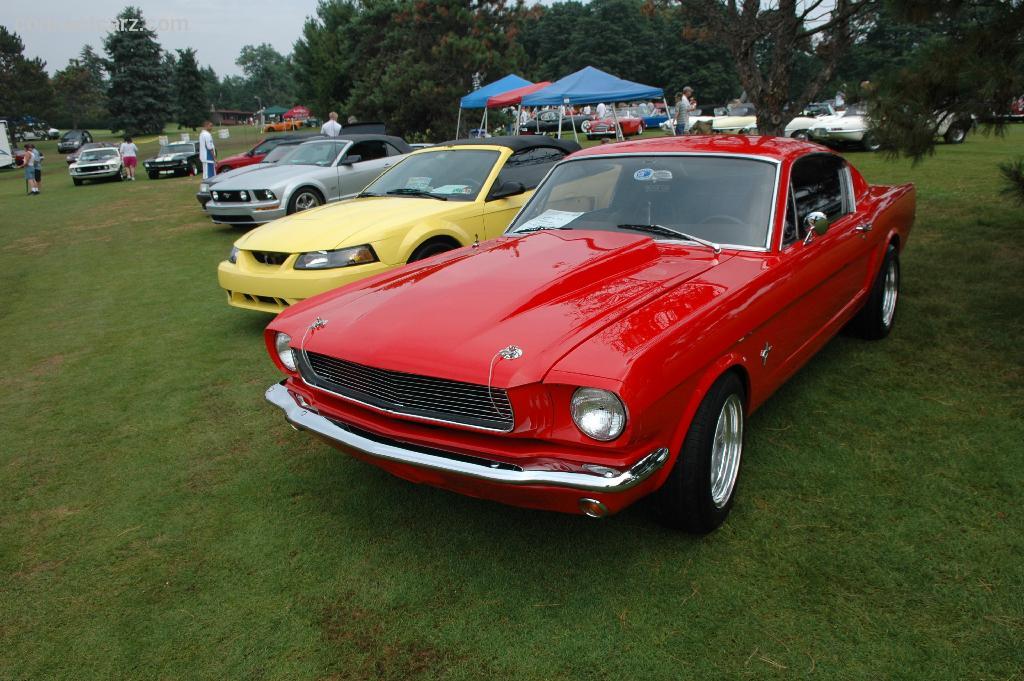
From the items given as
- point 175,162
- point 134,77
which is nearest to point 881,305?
point 175,162

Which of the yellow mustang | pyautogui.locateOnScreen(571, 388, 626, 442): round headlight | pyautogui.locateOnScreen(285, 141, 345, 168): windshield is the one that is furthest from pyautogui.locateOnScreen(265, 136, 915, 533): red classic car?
pyautogui.locateOnScreen(285, 141, 345, 168): windshield

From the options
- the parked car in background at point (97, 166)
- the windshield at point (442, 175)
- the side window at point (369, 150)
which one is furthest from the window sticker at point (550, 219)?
the parked car in background at point (97, 166)

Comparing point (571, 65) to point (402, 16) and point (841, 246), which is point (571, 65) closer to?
point (402, 16)

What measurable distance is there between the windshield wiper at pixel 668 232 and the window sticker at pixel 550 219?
35cm

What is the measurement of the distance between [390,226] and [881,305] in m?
3.64

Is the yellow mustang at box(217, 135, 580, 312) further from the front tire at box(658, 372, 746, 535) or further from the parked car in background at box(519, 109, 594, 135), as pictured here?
the parked car in background at box(519, 109, 594, 135)

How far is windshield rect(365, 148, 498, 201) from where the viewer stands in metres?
6.48

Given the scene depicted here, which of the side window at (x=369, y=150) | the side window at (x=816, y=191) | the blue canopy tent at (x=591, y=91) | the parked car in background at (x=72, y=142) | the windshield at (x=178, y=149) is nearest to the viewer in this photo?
the side window at (x=816, y=191)

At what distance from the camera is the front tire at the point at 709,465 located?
2.72 meters

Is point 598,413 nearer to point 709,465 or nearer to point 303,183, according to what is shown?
point 709,465

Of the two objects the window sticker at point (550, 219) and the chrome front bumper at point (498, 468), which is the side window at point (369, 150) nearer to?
the window sticker at point (550, 219)

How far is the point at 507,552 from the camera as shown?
9.81 feet

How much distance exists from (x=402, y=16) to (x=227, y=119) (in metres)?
95.2

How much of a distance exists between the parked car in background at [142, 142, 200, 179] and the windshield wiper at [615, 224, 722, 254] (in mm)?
24322
